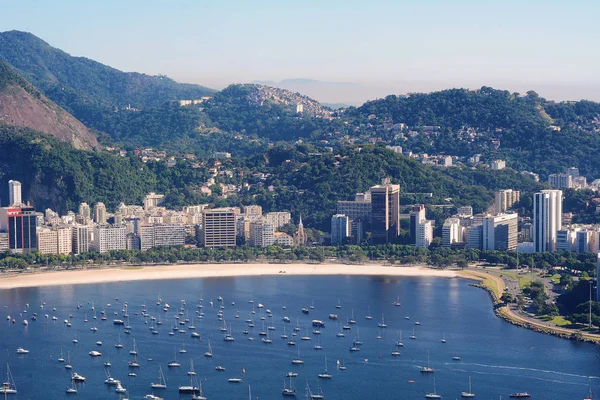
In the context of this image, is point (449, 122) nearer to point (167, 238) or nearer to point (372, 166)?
point (372, 166)

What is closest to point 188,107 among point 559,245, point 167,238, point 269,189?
point 269,189

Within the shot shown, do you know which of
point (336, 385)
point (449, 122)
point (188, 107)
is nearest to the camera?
point (336, 385)

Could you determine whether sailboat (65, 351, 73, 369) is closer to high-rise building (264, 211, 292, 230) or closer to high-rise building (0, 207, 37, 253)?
high-rise building (0, 207, 37, 253)

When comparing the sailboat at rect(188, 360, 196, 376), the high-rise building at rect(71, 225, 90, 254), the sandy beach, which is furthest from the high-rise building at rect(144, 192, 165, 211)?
the sailboat at rect(188, 360, 196, 376)

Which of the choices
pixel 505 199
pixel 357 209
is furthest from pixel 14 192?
pixel 505 199

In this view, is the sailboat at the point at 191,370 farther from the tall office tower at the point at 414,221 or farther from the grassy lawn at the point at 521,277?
the tall office tower at the point at 414,221

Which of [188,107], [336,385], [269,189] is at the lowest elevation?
[336,385]

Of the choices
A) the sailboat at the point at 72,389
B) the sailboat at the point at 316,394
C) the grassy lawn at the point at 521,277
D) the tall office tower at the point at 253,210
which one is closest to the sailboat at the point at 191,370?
the sailboat at the point at 72,389
